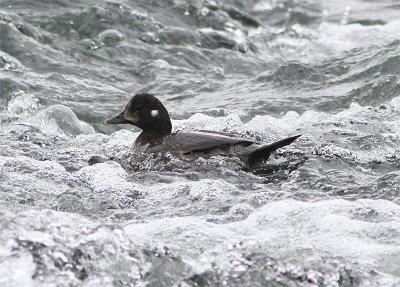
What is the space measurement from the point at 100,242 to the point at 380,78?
5.98 meters

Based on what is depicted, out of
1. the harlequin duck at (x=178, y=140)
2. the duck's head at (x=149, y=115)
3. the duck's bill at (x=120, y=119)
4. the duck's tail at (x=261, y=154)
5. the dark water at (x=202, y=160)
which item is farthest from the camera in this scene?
the duck's bill at (x=120, y=119)

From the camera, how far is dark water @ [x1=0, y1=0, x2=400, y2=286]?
3.65 meters

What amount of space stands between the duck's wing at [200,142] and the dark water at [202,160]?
0.12 meters

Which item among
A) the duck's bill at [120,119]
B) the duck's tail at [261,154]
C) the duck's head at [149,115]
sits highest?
the duck's tail at [261,154]

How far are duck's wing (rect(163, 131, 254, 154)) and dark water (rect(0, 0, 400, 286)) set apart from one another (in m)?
0.12

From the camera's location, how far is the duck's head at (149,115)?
6488 millimetres

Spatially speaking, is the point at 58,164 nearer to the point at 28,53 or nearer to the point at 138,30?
the point at 28,53

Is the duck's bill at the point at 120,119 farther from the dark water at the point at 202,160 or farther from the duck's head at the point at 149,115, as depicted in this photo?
the dark water at the point at 202,160

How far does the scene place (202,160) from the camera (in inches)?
227

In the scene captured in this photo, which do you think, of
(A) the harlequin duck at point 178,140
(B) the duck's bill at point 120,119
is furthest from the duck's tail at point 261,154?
(B) the duck's bill at point 120,119

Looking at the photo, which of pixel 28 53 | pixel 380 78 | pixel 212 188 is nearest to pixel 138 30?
pixel 28 53

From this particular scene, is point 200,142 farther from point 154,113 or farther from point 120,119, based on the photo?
point 120,119

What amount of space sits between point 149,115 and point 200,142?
2.71ft

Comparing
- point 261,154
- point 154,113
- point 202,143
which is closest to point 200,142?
point 202,143
